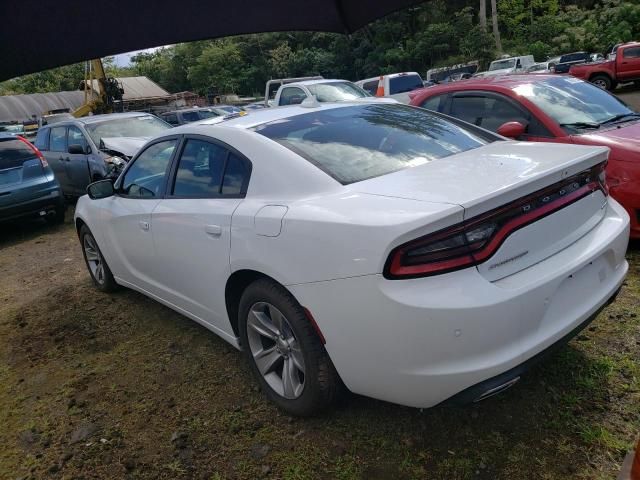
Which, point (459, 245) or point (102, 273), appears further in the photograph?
point (102, 273)

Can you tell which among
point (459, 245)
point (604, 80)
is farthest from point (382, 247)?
point (604, 80)

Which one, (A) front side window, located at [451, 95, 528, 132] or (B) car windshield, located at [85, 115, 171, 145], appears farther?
(B) car windshield, located at [85, 115, 171, 145]

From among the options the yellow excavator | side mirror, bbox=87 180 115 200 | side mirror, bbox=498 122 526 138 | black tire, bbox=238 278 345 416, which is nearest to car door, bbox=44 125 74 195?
side mirror, bbox=87 180 115 200

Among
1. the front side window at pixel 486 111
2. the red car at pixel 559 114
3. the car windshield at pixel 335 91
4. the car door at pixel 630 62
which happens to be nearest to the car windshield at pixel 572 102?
the red car at pixel 559 114

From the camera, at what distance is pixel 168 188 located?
344 cm

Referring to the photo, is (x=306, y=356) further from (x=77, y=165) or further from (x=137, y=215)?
(x=77, y=165)

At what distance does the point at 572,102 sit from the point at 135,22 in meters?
4.05

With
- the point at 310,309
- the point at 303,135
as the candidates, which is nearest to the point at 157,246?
the point at 303,135

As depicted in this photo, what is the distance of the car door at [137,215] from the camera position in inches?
142

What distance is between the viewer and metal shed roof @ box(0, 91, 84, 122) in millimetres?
45938

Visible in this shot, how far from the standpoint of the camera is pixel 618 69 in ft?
61.6

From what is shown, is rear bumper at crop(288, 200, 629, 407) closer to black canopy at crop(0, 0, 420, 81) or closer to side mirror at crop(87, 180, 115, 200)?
black canopy at crop(0, 0, 420, 81)

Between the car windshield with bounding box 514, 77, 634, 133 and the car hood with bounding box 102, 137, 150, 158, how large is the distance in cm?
593

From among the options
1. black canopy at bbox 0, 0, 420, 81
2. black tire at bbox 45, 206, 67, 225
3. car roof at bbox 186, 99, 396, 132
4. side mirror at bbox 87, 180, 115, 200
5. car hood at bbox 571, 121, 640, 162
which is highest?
black canopy at bbox 0, 0, 420, 81
